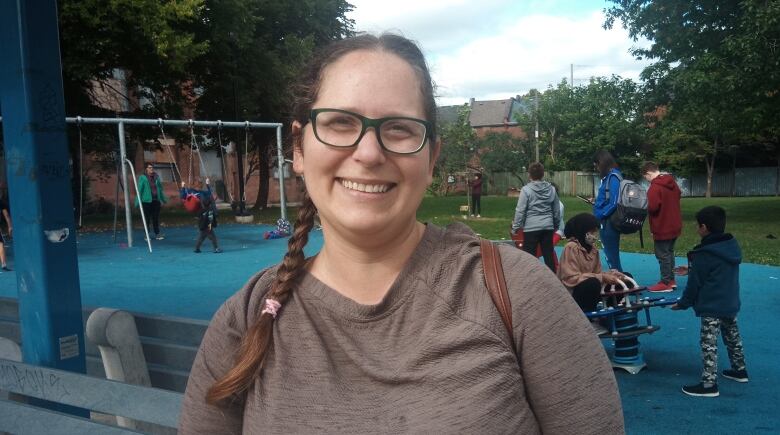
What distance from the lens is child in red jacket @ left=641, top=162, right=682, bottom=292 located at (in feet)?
30.5

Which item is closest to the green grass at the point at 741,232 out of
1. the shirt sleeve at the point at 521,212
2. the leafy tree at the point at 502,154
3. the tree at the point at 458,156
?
the shirt sleeve at the point at 521,212

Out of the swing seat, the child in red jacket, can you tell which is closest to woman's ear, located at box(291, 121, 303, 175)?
the child in red jacket

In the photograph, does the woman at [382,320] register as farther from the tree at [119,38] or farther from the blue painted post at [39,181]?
the tree at [119,38]

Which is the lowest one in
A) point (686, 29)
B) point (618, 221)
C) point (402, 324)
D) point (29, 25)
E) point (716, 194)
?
point (716, 194)

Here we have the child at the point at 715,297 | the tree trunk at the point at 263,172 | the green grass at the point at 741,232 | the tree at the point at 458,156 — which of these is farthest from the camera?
the tree at the point at 458,156

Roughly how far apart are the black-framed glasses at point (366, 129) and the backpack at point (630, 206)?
8.07 m

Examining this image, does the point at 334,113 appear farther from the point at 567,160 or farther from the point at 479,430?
the point at 567,160

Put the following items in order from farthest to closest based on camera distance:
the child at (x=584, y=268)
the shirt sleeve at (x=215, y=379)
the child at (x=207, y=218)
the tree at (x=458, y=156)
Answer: the tree at (x=458, y=156) → the child at (x=207, y=218) → the child at (x=584, y=268) → the shirt sleeve at (x=215, y=379)

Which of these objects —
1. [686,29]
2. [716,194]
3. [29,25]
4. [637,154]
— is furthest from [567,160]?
[29,25]

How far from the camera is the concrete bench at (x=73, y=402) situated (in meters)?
2.31

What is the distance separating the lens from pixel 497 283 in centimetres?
131

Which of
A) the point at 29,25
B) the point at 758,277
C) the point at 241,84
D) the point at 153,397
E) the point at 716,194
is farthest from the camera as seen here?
the point at 716,194

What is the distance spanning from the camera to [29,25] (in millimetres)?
2992

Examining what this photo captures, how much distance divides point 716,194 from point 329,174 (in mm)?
50967
